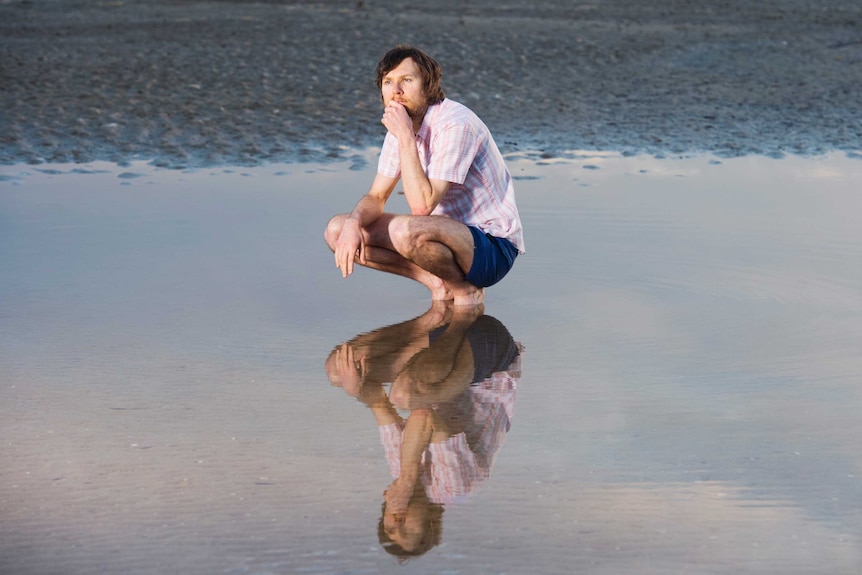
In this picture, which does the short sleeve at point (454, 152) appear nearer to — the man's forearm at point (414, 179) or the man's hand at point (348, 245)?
the man's forearm at point (414, 179)

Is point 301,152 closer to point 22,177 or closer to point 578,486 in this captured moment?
point 22,177

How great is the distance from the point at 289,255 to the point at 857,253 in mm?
2257

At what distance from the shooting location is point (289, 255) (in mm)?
5180

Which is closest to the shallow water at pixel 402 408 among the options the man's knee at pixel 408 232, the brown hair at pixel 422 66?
the man's knee at pixel 408 232

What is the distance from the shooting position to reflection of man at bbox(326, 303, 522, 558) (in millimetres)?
2887

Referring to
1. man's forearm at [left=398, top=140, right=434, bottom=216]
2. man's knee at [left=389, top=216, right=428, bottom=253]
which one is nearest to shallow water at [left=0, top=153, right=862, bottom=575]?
man's knee at [left=389, top=216, right=428, bottom=253]

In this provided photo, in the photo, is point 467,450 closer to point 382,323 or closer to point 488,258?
point 382,323

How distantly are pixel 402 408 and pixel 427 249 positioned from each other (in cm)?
101

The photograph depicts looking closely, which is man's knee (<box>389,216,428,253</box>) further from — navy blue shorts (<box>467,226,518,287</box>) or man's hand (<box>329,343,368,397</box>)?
man's hand (<box>329,343,368,397</box>)

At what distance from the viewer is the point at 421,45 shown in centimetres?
1089

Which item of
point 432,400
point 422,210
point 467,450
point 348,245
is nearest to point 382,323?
point 348,245

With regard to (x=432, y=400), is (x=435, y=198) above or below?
above

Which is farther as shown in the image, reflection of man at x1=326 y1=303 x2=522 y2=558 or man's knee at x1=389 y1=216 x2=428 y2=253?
man's knee at x1=389 y1=216 x2=428 y2=253

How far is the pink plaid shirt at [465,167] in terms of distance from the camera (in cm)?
434
